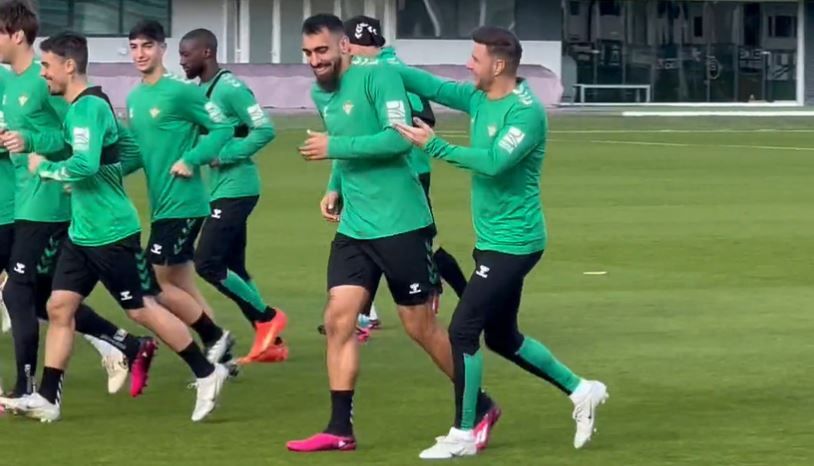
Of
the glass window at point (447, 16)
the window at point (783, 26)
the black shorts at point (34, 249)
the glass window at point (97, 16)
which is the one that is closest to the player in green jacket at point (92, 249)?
the black shorts at point (34, 249)

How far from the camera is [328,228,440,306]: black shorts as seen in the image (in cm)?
864

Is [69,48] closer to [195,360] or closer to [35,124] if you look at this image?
[35,124]

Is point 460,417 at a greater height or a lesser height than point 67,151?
lesser

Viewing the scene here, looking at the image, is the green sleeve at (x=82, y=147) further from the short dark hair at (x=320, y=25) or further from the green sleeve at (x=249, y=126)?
the green sleeve at (x=249, y=126)

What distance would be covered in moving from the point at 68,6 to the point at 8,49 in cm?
4352

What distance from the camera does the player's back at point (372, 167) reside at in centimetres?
864

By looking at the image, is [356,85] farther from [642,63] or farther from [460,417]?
[642,63]

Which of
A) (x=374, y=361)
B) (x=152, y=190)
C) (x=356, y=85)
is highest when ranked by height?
(x=356, y=85)

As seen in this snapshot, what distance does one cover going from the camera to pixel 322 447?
8609 millimetres

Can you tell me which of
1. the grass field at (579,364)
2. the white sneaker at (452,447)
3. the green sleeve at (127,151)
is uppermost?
the green sleeve at (127,151)

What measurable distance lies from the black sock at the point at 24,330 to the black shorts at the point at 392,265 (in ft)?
6.31

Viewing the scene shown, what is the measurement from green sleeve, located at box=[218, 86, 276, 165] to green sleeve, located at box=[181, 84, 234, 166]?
1.23 feet

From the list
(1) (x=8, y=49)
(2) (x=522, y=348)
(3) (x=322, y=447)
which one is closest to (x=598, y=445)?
(2) (x=522, y=348)

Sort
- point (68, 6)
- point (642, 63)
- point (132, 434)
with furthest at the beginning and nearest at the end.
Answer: point (642, 63)
point (68, 6)
point (132, 434)
